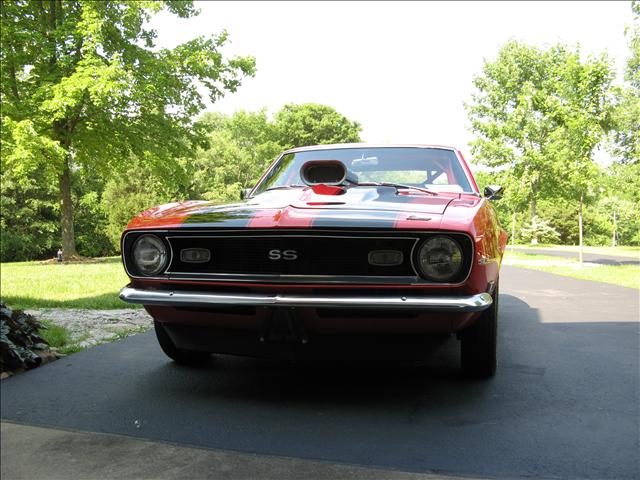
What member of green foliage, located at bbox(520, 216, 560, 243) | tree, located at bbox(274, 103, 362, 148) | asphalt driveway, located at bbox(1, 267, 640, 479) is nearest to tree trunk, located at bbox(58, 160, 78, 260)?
asphalt driveway, located at bbox(1, 267, 640, 479)

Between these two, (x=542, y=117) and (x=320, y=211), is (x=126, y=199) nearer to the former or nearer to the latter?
(x=542, y=117)

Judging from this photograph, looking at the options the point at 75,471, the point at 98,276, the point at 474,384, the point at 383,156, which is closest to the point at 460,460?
the point at 474,384

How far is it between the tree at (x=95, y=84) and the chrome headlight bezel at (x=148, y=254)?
14.5 m

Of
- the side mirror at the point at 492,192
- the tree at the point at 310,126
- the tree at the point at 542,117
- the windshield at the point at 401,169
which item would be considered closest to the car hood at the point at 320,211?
the windshield at the point at 401,169

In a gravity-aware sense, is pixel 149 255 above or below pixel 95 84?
below

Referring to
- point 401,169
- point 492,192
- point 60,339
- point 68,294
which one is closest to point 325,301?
point 401,169

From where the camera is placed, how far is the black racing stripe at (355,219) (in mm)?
2531

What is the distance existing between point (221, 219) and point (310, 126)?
147ft

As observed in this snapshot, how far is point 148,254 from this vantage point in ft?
9.62

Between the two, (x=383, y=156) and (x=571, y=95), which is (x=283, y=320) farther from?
(x=571, y=95)

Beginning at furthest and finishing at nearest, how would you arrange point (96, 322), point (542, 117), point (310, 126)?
point (310, 126), point (542, 117), point (96, 322)

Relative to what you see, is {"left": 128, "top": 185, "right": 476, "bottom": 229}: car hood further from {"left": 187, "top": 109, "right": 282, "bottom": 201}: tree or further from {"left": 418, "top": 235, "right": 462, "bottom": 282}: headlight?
{"left": 187, "top": 109, "right": 282, "bottom": 201}: tree

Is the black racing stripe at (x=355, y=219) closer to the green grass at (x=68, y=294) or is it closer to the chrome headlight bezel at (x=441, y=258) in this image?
the chrome headlight bezel at (x=441, y=258)

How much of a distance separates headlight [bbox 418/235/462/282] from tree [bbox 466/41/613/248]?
13.0 metres
